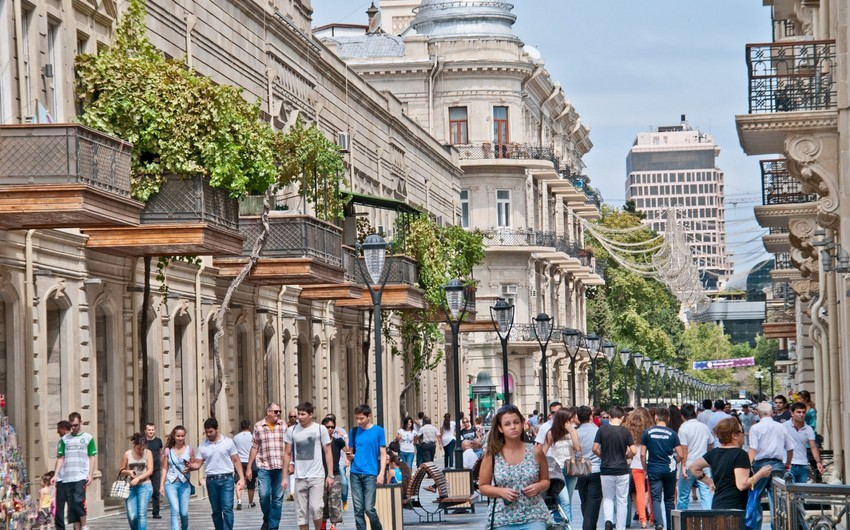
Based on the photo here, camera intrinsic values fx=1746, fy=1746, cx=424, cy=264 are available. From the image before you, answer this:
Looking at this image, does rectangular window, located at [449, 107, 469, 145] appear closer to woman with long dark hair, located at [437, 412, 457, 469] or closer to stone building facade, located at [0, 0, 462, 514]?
stone building facade, located at [0, 0, 462, 514]

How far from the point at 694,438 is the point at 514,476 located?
30.2 ft

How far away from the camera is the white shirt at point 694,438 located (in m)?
20.5

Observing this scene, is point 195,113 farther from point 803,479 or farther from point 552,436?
point 803,479

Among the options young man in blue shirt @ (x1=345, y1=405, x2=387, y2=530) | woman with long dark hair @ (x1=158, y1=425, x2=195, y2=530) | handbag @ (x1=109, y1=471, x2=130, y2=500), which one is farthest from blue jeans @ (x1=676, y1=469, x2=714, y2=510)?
handbag @ (x1=109, y1=471, x2=130, y2=500)

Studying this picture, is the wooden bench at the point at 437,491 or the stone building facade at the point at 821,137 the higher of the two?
the stone building facade at the point at 821,137

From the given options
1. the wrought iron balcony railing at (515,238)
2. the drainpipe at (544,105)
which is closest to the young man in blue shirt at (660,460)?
the wrought iron balcony railing at (515,238)

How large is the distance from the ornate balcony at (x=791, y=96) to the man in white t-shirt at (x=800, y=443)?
363 centimetres

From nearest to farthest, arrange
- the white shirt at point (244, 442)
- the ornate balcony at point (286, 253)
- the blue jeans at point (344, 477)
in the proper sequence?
1. the blue jeans at point (344, 477)
2. the white shirt at point (244, 442)
3. the ornate balcony at point (286, 253)

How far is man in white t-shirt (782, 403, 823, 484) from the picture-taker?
70.2ft

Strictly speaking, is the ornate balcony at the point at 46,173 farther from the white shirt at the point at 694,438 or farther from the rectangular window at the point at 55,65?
the white shirt at the point at 694,438

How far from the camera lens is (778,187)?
95.1ft

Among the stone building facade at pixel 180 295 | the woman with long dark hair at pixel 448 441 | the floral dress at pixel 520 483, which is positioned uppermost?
the stone building facade at pixel 180 295

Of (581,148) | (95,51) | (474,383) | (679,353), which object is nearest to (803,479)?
(95,51)

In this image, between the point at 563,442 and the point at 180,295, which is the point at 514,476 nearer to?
the point at 563,442
